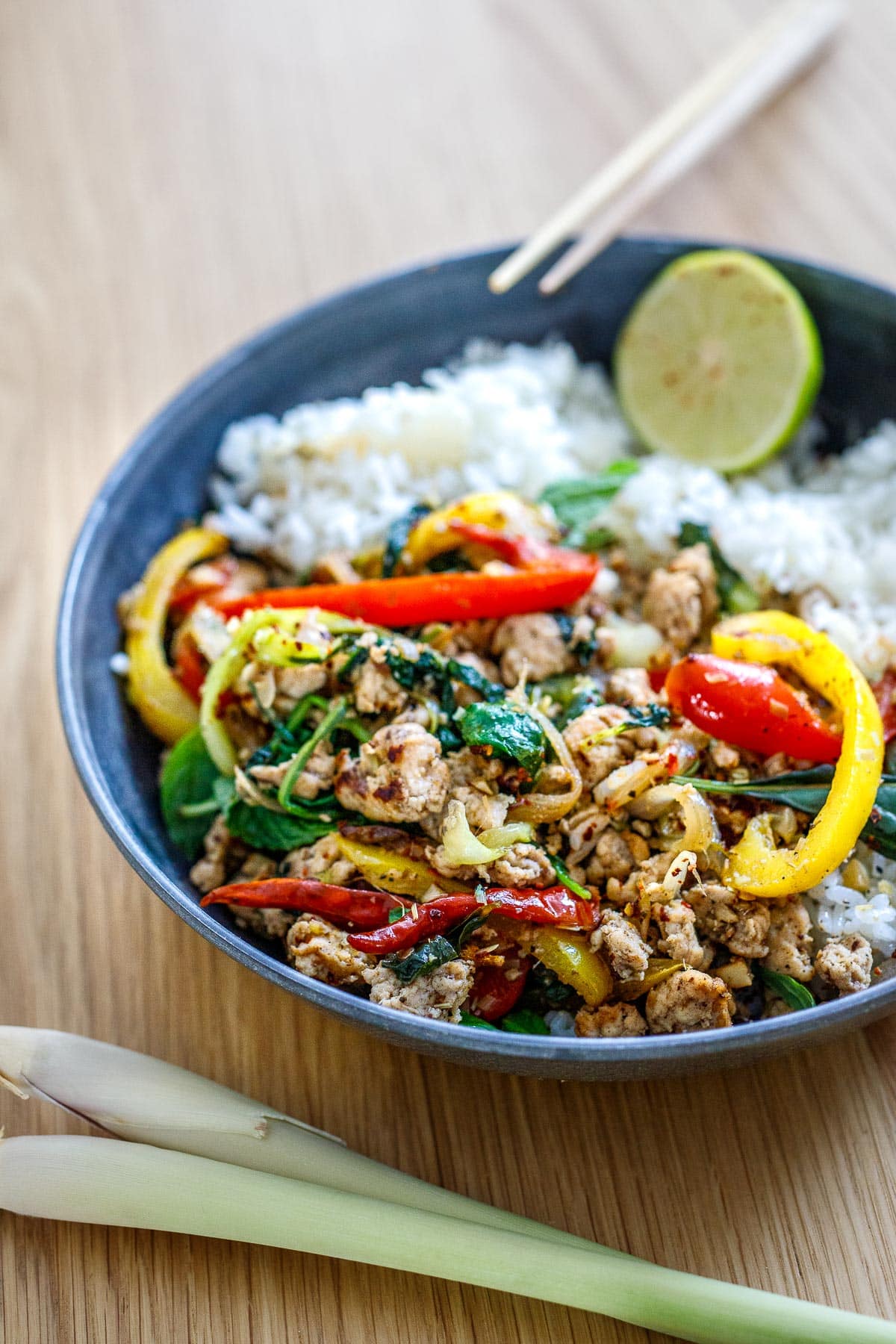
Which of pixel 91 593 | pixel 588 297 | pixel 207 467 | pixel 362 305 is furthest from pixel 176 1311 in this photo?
pixel 588 297

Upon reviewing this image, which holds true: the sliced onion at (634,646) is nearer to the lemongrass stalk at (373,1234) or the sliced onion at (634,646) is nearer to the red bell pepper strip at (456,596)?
the red bell pepper strip at (456,596)

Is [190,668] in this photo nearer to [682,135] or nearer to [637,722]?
[637,722]

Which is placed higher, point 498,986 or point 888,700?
point 498,986

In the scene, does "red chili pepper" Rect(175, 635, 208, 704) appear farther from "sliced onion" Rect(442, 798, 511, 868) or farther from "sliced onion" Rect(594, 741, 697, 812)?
"sliced onion" Rect(594, 741, 697, 812)

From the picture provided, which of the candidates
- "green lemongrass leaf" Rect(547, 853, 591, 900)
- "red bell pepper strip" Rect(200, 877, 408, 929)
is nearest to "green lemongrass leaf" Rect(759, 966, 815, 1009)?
"green lemongrass leaf" Rect(547, 853, 591, 900)

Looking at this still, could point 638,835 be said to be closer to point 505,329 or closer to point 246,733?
point 246,733

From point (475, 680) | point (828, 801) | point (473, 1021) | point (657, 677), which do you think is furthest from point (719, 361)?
point (473, 1021)
